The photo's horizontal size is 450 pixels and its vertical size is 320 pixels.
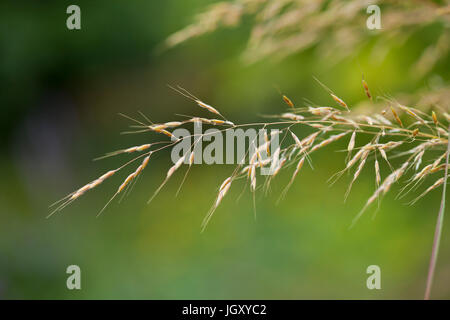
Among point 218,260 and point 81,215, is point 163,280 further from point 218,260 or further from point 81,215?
point 81,215

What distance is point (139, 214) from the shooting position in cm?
391

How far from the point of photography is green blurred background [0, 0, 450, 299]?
265cm

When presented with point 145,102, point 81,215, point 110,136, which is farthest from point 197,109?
point 81,215

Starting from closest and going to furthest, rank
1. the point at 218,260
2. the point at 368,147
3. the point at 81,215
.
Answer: the point at 368,147 < the point at 218,260 < the point at 81,215

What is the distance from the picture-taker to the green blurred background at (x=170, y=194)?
265 centimetres

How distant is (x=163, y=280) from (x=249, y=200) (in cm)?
109

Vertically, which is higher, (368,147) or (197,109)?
(197,109)

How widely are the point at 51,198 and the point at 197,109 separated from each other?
1.99 metres

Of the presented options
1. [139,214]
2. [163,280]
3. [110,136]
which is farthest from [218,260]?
[110,136]

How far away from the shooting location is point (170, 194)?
14.0 ft

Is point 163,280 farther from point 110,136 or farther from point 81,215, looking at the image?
point 110,136
